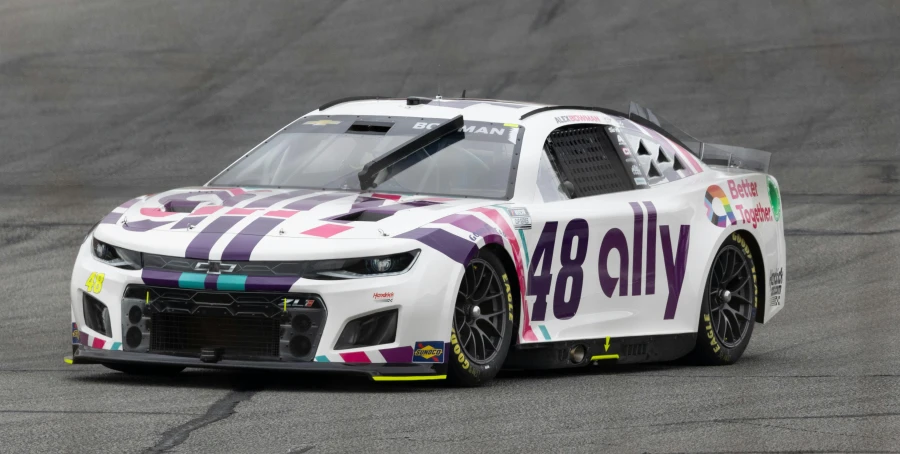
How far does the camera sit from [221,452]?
→ 5.58 metres

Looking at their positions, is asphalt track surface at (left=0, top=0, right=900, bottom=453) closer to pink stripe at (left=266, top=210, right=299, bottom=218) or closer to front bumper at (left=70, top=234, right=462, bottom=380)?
front bumper at (left=70, top=234, right=462, bottom=380)

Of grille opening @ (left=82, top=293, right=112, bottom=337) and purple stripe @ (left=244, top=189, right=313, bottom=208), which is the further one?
purple stripe @ (left=244, top=189, right=313, bottom=208)

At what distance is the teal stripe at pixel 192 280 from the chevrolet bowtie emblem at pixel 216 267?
0.03 m

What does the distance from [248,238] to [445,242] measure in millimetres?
840

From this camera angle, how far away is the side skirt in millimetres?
8008

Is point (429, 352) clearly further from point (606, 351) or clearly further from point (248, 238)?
point (606, 351)

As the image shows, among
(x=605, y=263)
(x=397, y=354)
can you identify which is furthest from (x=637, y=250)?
(x=397, y=354)

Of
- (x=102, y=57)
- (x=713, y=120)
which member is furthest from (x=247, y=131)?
(x=713, y=120)

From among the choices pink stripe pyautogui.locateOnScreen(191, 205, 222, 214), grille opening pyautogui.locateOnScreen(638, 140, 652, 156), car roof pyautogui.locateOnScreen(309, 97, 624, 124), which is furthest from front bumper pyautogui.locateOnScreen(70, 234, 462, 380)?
grille opening pyautogui.locateOnScreen(638, 140, 652, 156)

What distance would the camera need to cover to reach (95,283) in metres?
7.47

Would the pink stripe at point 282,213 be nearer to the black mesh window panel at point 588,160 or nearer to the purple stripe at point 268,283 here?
the purple stripe at point 268,283

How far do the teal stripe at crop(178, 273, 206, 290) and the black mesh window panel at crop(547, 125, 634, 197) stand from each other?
212cm

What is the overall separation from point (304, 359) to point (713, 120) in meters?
11.7

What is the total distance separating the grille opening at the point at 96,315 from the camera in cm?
742
